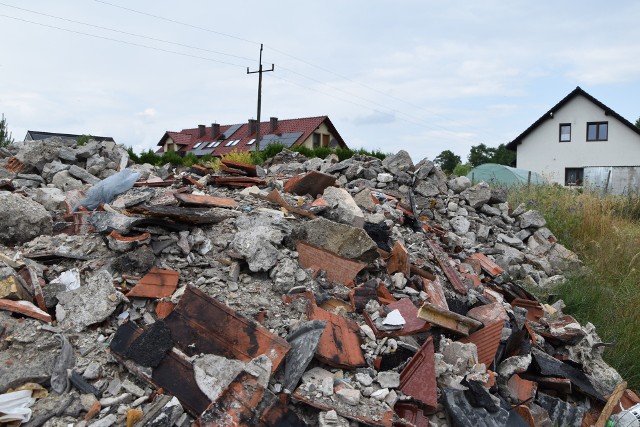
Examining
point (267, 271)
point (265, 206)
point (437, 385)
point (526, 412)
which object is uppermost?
point (265, 206)

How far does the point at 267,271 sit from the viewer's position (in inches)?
155

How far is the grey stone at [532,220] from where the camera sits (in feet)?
25.5

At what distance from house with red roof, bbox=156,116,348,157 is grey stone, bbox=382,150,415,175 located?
1996cm

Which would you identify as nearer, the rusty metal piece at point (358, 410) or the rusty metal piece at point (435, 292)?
the rusty metal piece at point (358, 410)

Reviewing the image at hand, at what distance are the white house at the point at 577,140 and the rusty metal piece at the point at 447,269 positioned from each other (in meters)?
20.3

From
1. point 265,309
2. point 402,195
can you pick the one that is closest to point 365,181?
point 402,195

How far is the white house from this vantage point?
24375mm

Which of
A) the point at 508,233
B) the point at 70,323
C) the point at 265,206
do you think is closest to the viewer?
the point at 70,323

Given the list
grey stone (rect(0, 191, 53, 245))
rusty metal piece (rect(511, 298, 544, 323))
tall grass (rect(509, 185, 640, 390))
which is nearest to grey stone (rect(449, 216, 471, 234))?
tall grass (rect(509, 185, 640, 390))

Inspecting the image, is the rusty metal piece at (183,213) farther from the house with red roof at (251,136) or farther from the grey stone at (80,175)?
the house with red roof at (251,136)

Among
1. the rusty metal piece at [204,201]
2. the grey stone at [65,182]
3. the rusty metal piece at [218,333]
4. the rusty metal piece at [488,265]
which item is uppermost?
the grey stone at [65,182]

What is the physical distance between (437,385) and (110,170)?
17.6 feet

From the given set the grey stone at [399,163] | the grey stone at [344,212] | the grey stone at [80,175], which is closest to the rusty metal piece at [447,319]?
the grey stone at [344,212]

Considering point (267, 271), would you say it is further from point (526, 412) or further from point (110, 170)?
point (110, 170)
